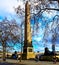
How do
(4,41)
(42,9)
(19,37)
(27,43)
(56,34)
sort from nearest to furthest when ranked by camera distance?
(42,9) < (56,34) < (19,37) < (4,41) < (27,43)

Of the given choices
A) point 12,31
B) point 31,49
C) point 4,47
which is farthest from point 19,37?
point 31,49

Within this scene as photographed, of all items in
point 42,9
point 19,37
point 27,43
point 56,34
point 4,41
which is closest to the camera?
point 42,9

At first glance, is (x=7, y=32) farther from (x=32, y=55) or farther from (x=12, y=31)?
(x=32, y=55)

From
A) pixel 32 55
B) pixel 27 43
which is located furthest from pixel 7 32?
pixel 32 55

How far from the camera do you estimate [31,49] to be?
3602 inches

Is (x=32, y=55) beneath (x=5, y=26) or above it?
beneath

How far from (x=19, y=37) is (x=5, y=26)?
5.48m

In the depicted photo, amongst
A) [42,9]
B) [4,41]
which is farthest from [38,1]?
[4,41]

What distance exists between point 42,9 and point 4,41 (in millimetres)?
47839

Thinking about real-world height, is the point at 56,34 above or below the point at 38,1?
below

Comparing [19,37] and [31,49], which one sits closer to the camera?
[19,37]

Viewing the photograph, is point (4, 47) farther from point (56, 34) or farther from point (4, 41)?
point (56, 34)

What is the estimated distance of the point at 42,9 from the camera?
1359 inches

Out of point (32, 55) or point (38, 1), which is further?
point (32, 55)
